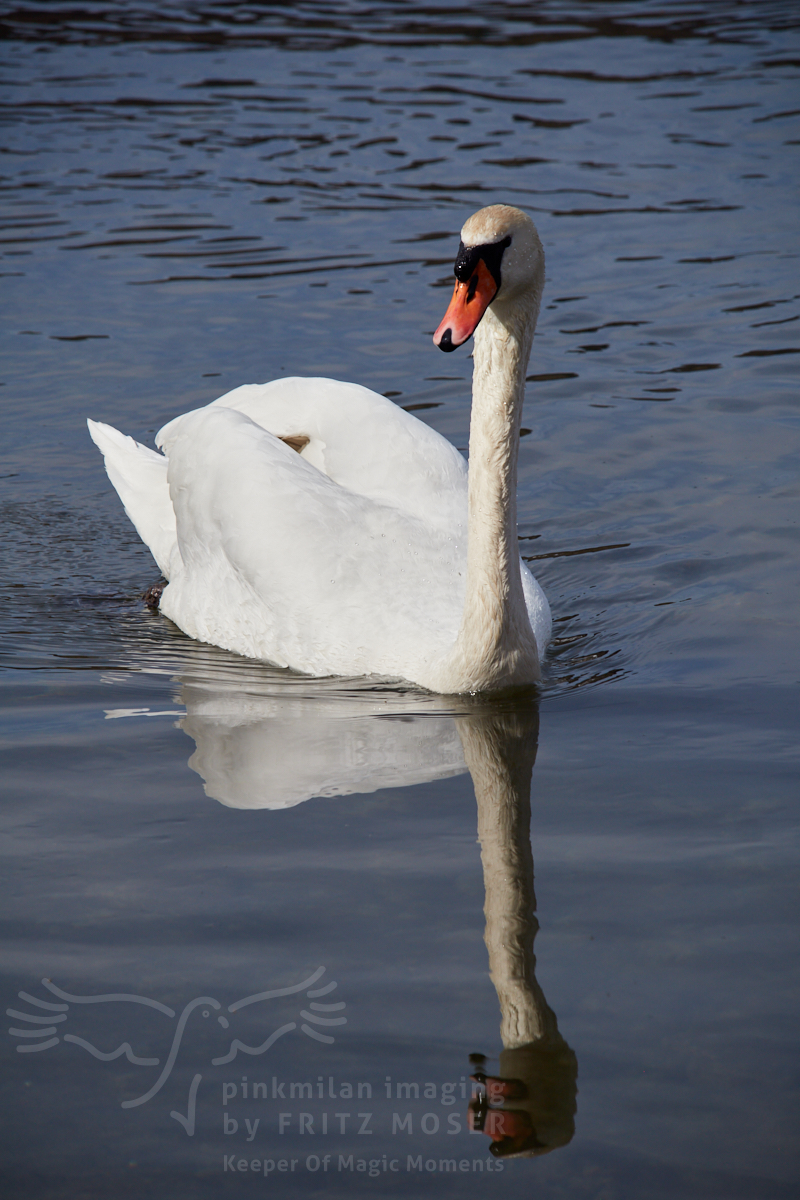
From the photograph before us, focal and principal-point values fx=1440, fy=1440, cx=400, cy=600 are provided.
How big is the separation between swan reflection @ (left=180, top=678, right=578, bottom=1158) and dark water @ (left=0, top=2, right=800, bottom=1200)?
0.06ft

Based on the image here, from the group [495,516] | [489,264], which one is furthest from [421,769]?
[489,264]

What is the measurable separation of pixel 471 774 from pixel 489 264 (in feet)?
6.05

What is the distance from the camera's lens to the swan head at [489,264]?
5.04 metres

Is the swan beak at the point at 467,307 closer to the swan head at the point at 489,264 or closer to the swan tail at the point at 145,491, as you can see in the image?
the swan head at the point at 489,264

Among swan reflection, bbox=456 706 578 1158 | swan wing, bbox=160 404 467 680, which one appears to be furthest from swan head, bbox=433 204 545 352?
swan reflection, bbox=456 706 578 1158

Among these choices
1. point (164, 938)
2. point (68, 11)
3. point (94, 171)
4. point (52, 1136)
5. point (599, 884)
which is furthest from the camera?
point (68, 11)

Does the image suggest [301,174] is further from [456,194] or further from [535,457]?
[535,457]

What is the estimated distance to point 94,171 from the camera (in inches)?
640

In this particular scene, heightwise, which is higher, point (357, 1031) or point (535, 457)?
point (357, 1031)

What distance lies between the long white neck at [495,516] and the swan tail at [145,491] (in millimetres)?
2279

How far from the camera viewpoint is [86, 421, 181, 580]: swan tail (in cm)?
781

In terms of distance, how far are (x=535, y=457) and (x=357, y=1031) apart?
607 cm

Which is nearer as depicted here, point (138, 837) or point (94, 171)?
point (138, 837)

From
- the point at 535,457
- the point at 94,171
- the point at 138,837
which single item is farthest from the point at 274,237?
the point at 138,837
